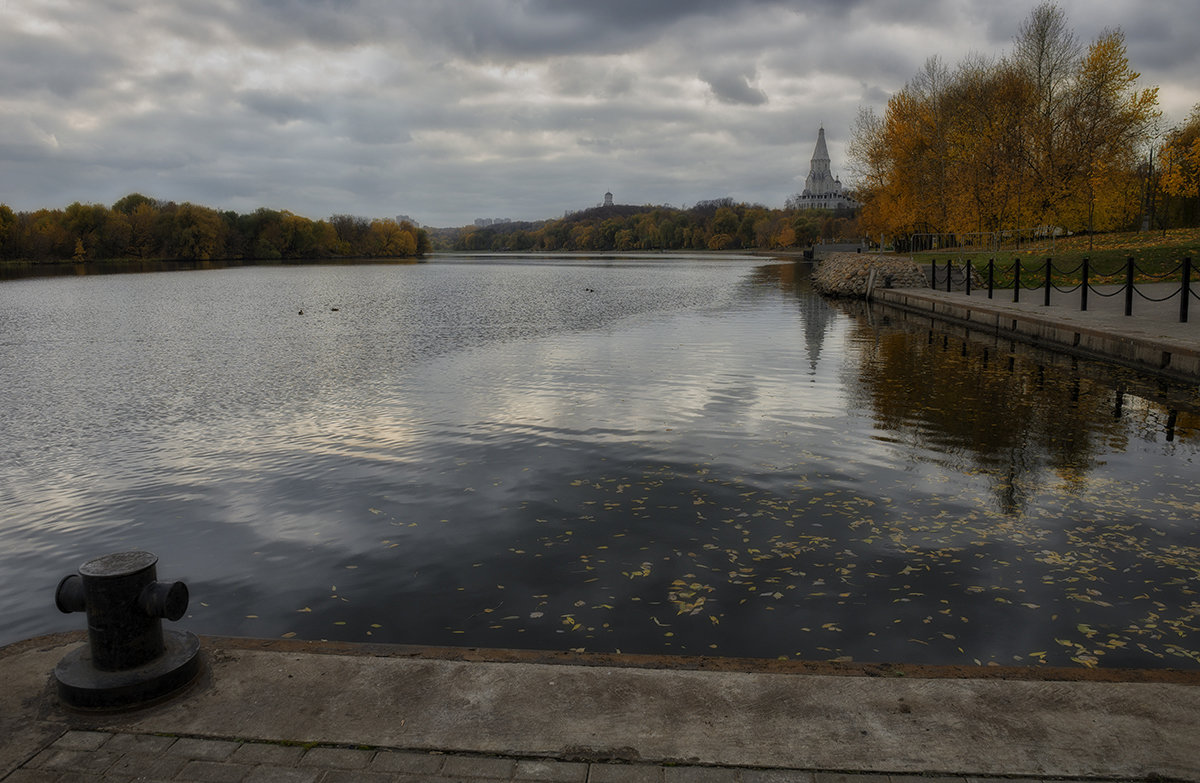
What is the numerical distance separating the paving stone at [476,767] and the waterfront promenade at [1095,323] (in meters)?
15.3

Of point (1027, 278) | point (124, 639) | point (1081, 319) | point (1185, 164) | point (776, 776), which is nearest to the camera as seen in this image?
point (776, 776)

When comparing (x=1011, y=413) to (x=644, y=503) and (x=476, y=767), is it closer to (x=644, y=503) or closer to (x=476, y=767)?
(x=644, y=503)

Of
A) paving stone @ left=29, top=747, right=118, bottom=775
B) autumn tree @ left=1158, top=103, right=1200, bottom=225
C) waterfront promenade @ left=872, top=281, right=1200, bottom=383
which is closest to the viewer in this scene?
paving stone @ left=29, top=747, right=118, bottom=775

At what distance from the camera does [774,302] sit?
38531 mm

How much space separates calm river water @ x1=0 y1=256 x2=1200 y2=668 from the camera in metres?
5.59

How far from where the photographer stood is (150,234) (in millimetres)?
137500

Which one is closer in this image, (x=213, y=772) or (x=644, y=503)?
(x=213, y=772)

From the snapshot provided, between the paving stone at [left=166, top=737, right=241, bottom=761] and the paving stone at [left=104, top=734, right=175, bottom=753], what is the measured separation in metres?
0.05

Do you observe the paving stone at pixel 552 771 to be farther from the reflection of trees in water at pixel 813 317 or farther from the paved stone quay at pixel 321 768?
the reflection of trees in water at pixel 813 317

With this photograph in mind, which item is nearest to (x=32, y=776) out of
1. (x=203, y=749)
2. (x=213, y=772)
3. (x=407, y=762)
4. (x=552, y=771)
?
(x=203, y=749)

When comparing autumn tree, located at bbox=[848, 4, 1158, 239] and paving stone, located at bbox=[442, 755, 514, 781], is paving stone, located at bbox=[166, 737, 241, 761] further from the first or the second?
autumn tree, located at bbox=[848, 4, 1158, 239]

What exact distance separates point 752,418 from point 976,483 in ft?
13.4

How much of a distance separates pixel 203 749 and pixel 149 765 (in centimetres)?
22

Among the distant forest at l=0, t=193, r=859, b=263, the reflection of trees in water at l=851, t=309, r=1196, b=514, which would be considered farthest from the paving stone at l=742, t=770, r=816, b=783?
the distant forest at l=0, t=193, r=859, b=263
